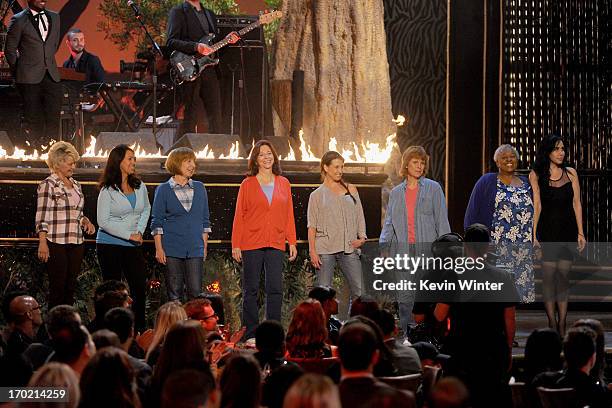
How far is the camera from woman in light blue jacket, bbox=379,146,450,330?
29.6ft

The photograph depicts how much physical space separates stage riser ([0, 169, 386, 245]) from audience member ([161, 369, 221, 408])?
19.6ft

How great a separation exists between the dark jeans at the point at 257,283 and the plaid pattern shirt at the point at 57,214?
132 cm

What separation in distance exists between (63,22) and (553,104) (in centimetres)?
831

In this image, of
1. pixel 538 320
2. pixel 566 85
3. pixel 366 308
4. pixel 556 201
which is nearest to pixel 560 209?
pixel 556 201

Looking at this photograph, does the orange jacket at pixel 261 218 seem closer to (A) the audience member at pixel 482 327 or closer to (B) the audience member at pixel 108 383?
(A) the audience member at pixel 482 327

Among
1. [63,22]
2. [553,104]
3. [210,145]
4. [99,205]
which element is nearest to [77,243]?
[99,205]

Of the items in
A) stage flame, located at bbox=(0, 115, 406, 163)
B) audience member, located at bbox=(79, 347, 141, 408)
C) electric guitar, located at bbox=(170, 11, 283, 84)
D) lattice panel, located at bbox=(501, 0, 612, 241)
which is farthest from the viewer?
lattice panel, located at bbox=(501, 0, 612, 241)

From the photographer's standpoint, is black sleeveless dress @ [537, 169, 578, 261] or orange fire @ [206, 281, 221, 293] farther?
orange fire @ [206, 281, 221, 293]

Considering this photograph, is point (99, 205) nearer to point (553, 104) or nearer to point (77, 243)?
point (77, 243)

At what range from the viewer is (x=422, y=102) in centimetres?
1234

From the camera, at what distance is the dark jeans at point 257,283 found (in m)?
8.76

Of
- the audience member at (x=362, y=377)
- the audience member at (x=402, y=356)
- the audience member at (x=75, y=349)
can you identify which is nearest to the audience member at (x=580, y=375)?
the audience member at (x=402, y=356)

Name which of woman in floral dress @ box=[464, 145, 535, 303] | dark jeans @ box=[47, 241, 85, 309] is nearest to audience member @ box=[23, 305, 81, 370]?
dark jeans @ box=[47, 241, 85, 309]

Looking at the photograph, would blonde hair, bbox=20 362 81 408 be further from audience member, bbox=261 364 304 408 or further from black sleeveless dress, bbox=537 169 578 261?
black sleeveless dress, bbox=537 169 578 261
